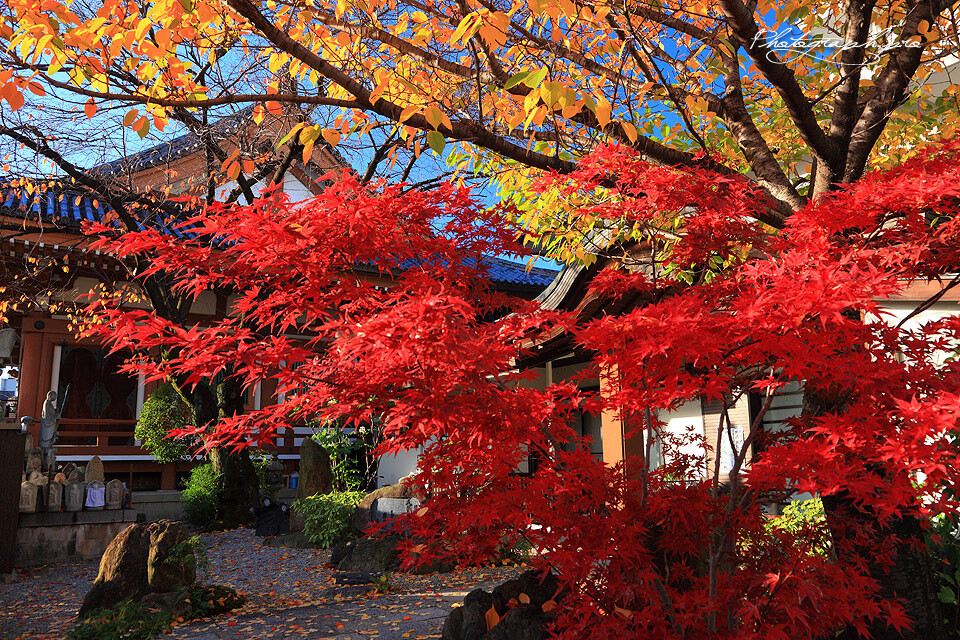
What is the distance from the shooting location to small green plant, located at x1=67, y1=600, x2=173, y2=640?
194 inches

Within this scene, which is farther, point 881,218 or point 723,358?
point 881,218

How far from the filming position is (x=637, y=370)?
363 centimetres

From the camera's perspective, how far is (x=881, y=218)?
3.80 metres

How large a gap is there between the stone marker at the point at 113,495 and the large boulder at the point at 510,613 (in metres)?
7.06

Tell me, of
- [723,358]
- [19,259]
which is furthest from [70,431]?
[723,358]

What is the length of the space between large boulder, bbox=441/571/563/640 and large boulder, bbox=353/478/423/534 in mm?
5175

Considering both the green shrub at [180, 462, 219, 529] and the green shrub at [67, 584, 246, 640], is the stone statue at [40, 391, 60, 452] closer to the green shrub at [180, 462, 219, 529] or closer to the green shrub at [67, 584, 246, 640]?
the green shrub at [180, 462, 219, 529]

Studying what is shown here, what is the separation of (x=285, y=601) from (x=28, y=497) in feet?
14.8

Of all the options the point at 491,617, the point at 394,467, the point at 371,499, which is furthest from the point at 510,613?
the point at 394,467

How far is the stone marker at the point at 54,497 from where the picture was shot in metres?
9.34

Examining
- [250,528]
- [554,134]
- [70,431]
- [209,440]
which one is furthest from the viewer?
[70,431]

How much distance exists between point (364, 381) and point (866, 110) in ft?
12.8

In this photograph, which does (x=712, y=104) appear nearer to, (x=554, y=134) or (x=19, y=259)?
(x=554, y=134)

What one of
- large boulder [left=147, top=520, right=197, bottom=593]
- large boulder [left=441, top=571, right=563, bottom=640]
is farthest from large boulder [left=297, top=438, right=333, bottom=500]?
large boulder [left=441, top=571, right=563, bottom=640]
